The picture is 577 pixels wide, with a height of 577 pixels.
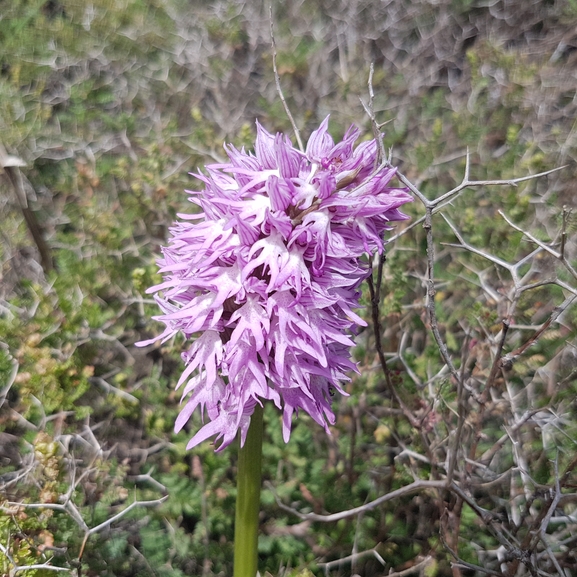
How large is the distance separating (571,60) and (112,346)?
2534 millimetres

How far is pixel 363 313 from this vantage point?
5.70 feet

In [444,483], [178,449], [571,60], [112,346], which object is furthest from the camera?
[571,60]

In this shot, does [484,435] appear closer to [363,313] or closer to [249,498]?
[363,313]

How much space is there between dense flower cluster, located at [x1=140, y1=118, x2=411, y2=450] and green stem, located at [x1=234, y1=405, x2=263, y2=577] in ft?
0.12

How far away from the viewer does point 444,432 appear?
1656mm

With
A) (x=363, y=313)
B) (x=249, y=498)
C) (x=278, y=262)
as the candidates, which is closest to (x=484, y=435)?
(x=363, y=313)


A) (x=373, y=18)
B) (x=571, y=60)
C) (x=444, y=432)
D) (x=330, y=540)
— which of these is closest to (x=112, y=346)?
(x=330, y=540)

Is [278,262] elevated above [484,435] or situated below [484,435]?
above

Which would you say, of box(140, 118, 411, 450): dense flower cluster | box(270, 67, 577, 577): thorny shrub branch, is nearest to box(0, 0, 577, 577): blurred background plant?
box(270, 67, 577, 577): thorny shrub branch

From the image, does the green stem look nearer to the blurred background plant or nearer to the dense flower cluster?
the dense flower cluster

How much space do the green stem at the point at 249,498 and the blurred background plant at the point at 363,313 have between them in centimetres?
18

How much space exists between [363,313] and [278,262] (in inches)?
35.9

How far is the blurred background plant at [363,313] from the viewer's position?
142cm

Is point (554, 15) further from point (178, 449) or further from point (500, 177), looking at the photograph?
point (178, 449)
